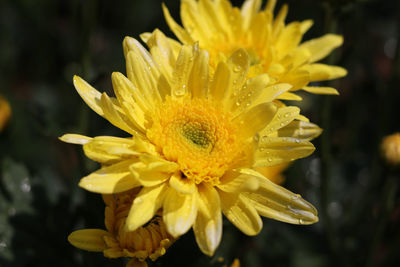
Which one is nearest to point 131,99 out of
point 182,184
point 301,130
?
point 182,184

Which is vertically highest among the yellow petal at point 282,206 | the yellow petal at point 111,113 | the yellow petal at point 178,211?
the yellow petal at point 111,113

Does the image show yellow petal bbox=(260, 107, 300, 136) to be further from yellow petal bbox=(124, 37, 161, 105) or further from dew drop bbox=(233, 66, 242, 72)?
yellow petal bbox=(124, 37, 161, 105)

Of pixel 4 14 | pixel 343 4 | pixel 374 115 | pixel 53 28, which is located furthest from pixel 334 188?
pixel 4 14

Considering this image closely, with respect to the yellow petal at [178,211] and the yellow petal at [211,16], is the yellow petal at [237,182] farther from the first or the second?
the yellow petal at [211,16]

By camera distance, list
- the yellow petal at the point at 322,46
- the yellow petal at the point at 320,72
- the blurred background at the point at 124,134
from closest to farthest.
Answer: the yellow petal at the point at 320,72
the yellow petal at the point at 322,46
the blurred background at the point at 124,134

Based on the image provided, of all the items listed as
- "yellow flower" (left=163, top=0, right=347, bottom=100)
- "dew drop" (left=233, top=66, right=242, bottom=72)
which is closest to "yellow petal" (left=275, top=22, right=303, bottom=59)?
"yellow flower" (left=163, top=0, right=347, bottom=100)

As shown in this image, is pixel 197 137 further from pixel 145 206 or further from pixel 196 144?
pixel 145 206

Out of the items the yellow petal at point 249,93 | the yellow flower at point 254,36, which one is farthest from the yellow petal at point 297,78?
the yellow petal at point 249,93
